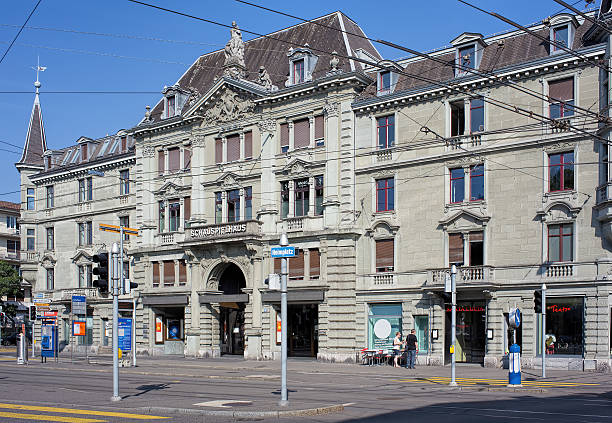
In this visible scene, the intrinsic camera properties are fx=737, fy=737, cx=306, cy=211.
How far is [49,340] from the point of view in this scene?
44031 millimetres

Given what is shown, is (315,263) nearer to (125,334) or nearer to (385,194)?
(385,194)

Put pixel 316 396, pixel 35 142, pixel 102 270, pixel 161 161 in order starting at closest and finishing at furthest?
pixel 102 270 < pixel 316 396 < pixel 161 161 < pixel 35 142

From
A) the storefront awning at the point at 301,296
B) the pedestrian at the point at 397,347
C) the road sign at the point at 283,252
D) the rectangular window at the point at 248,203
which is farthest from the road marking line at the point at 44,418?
the rectangular window at the point at 248,203

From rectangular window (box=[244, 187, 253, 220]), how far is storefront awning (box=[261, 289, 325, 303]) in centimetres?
525

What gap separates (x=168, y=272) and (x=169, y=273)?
0.46ft

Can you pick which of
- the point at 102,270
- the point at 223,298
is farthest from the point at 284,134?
the point at 102,270

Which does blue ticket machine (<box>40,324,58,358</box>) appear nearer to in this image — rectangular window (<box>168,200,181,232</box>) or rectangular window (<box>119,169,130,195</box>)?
rectangular window (<box>168,200,181,232</box>)

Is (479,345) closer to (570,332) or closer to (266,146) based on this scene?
(570,332)

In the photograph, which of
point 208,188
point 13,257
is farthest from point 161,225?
point 13,257

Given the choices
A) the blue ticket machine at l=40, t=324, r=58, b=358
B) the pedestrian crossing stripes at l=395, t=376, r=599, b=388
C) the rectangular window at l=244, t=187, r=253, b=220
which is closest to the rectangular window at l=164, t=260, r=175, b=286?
the rectangular window at l=244, t=187, r=253, b=220

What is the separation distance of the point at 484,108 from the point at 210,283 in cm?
2043

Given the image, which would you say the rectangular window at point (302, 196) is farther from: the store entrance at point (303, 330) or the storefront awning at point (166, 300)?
the storefront awning at point (166, 300)

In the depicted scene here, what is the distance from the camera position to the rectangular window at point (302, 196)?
139 ft

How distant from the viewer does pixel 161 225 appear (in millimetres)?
50250
